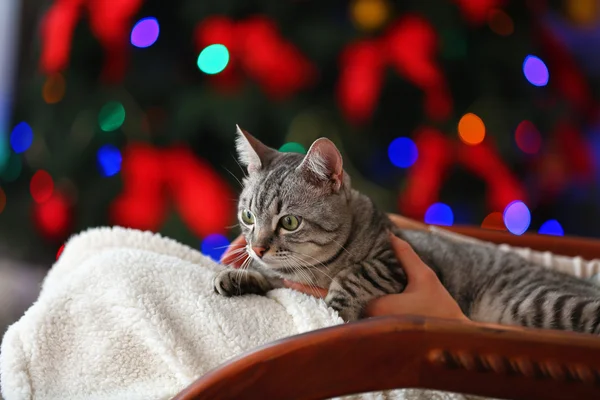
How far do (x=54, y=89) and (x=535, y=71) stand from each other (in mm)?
2224

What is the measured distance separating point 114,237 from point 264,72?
1.35 m

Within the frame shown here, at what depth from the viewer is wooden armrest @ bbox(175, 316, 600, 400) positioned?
69 centimetres

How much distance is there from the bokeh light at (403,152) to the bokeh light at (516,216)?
1.62 feet

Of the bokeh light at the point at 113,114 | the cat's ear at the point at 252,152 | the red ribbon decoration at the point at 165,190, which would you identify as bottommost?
the cat's ear at the point at 252,152

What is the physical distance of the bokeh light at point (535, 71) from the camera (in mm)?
2531

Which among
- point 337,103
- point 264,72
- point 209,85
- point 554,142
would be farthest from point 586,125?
point 209,85

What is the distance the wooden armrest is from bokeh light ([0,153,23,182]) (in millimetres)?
2424

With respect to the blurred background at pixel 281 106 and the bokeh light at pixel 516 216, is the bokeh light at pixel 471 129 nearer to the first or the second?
the blurred background at pixel 281 106

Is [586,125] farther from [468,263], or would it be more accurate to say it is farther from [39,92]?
[39,92]

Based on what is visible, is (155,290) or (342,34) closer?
(155,290)

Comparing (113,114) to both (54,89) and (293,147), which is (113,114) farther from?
(293,147)

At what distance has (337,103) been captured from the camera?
249cm

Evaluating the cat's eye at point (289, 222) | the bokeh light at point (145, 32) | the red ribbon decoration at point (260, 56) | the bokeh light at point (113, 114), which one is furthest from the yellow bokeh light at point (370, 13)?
the cat's eye at point (289, 222)

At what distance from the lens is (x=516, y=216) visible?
2.61 metres
